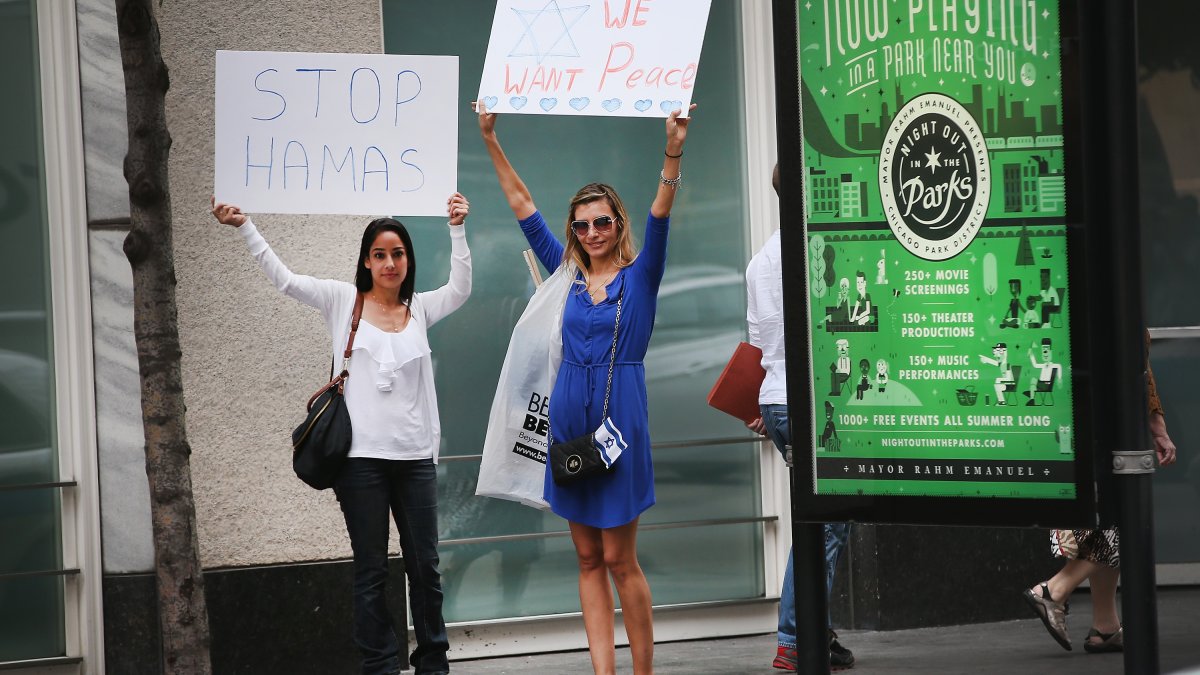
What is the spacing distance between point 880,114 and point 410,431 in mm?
2929

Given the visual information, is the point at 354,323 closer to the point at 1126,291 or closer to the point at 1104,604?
the point at 1126,291

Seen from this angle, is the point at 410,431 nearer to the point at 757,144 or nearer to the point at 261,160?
the point at 261,160

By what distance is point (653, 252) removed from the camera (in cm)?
560

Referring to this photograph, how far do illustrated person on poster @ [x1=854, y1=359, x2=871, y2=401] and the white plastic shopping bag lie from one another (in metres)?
2.35

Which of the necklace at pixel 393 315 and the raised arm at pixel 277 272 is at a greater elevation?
the raised arm at pixel 277 272

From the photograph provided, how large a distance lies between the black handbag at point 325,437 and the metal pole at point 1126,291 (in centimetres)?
336

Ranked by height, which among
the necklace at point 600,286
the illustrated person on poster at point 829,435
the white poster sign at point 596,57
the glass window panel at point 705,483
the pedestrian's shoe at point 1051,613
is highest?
the white poster sign at point 596,57

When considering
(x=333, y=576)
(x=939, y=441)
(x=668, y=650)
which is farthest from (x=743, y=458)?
(x=939, y=441)

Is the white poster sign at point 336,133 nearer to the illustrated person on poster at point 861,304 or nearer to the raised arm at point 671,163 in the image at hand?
the raised arm at point 671,163

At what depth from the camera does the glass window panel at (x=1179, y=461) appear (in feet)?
28.1

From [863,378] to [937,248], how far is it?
387 millimetres

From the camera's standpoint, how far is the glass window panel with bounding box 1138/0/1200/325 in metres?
8.71

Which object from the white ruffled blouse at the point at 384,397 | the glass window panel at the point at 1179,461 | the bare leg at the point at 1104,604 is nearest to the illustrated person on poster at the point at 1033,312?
the white ruffled blouse at the point at 384,397

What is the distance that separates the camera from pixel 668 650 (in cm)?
745
